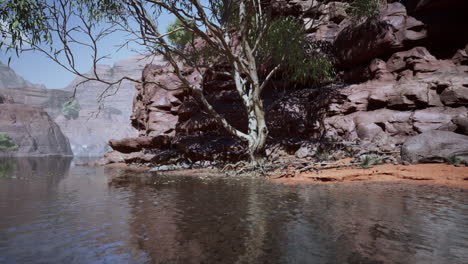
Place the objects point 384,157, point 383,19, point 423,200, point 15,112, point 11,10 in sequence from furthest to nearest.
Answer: point 15,112, point 383,19, point 384,157, point 11,10, point 423,200

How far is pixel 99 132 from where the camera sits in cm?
12912

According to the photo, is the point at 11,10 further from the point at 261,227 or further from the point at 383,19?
the point at 383,19

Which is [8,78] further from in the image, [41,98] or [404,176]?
[404,176]

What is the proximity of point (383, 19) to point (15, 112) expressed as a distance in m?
67.2

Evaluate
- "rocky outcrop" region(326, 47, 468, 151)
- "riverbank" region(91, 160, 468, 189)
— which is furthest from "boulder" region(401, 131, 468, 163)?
"rocky outcrop" region(326, 47, 468, 151)

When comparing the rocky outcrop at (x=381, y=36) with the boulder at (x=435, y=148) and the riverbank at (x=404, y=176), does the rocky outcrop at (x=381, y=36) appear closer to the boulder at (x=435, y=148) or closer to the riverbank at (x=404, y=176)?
the boulder at (x=435, y=148)

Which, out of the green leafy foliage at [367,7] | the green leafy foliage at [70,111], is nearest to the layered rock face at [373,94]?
the green leafy foliage at [367,7]

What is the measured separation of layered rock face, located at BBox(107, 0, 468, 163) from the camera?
12.1 meters

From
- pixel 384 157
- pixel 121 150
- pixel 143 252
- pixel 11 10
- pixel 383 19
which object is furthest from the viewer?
pixel 121 150

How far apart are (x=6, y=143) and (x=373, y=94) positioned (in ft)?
195

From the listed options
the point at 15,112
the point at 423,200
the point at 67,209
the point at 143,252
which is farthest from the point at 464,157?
the point at 15,112

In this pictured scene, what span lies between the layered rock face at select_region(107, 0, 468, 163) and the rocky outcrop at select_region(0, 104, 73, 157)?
51.8 meters

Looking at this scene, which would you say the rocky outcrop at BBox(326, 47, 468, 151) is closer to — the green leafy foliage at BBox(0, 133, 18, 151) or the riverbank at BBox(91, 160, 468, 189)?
the riverbank at BBox(91, 160, 468, 189)

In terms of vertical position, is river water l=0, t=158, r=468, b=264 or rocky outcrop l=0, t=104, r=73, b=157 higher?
rocky outcrop l=0, t=104, r=73, b=157
